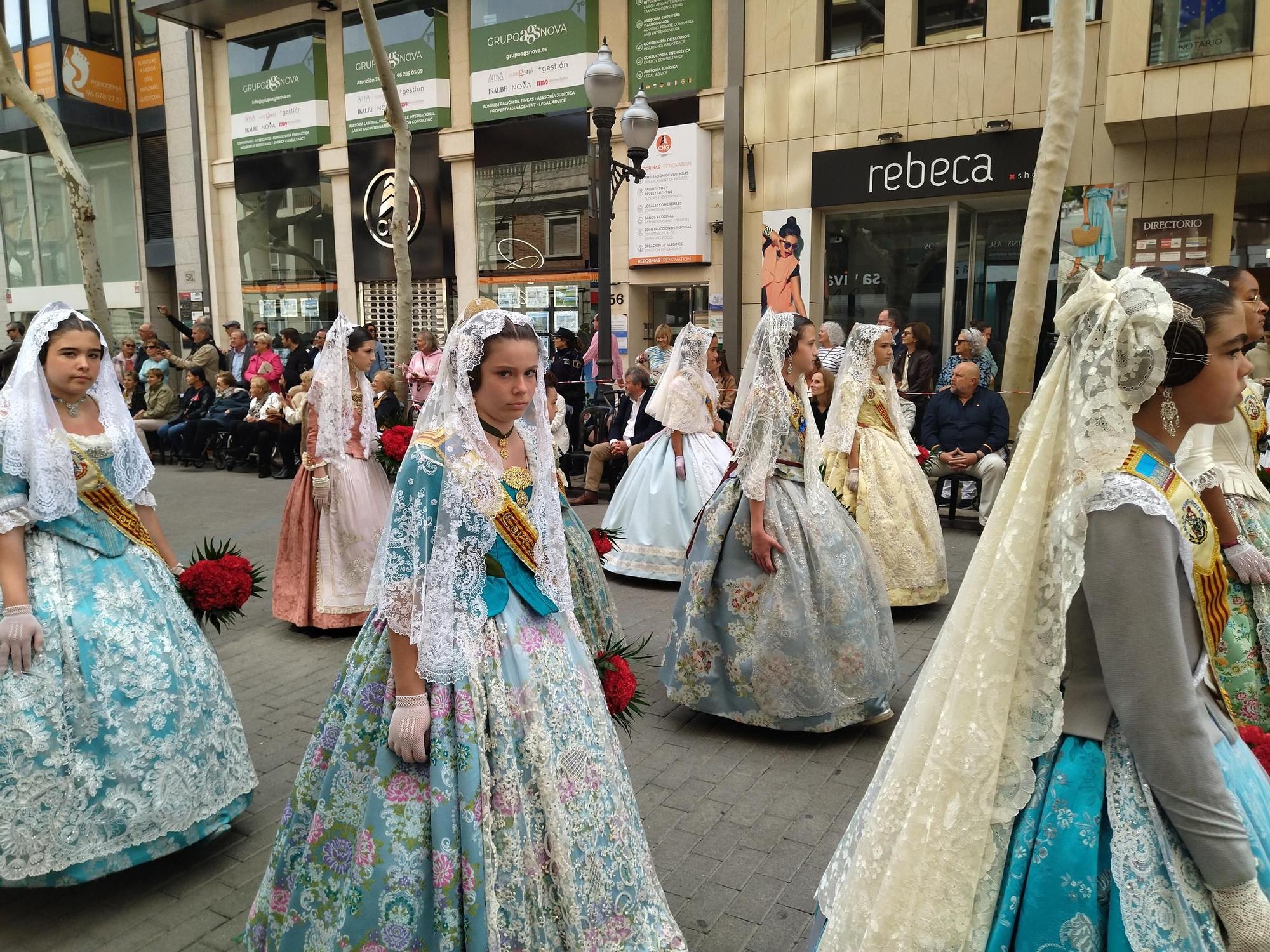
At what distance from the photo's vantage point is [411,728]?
2.31m

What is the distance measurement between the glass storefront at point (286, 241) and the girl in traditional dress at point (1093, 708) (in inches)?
728

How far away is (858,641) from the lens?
4.41m

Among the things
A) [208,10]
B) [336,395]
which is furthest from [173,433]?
[208,10]

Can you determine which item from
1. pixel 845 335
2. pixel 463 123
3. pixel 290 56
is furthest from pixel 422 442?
pixel 290 56

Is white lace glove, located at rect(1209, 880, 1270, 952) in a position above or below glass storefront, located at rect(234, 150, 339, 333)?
below

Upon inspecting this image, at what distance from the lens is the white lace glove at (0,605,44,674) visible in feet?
9.91

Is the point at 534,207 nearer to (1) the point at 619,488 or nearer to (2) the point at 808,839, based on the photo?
(1) the point at 619,488

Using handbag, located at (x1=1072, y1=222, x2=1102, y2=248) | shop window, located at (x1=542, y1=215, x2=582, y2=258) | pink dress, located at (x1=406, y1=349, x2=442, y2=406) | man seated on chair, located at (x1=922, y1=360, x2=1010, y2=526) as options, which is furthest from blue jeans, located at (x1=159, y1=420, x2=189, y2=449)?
handbag, located at (x1=1072, y1=222, x2=1102, y2=248)

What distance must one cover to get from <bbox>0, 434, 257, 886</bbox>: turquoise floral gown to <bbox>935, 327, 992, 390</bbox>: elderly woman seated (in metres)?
8.09

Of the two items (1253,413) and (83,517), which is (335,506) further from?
(1253,413)

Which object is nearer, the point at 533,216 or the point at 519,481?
the point at 519,481

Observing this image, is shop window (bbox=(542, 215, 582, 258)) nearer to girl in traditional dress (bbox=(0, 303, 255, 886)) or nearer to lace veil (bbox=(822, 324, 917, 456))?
lace veil (bbox=(822, 324, 917, 456))

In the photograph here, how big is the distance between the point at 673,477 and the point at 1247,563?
15.3ft

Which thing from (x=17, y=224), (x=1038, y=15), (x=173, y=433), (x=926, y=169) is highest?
(x=1038, y=15)
